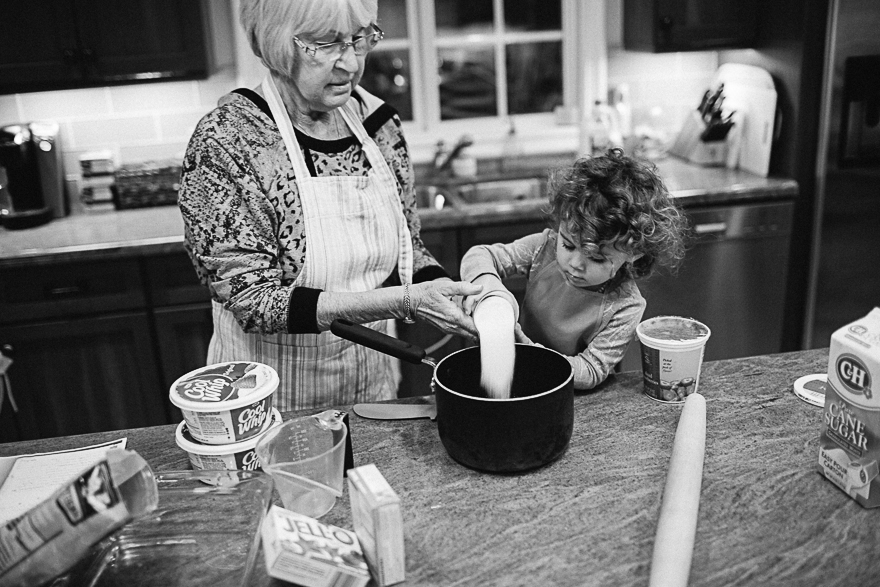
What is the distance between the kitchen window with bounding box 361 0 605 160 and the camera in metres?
3.27

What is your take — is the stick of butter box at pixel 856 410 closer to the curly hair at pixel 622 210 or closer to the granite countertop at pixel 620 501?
the granite countertop at pixel 620 501

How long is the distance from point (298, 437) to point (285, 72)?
70 cm

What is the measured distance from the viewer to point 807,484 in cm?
108

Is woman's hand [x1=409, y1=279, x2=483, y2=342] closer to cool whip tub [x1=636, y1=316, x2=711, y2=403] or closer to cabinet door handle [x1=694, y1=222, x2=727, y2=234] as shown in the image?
cool whip tub [x1=636, y1=316, x2=711, y2=403]

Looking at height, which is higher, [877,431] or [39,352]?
[877,431]

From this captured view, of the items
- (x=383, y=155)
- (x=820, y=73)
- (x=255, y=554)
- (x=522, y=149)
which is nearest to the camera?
(x=255, y=554)

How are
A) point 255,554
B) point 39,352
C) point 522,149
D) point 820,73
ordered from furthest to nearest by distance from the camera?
1. point 522,149
2. point 820,73
3. point 39,352
4. point 255,554

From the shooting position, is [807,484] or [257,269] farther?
[257,269]

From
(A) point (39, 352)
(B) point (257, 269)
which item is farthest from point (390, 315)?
(A) point (39, 352)

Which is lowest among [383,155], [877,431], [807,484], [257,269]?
[807,484]

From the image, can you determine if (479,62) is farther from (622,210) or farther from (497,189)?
(622,210)

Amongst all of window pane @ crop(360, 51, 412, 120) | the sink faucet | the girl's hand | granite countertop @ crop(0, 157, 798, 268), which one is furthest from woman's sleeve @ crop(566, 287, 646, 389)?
window pane @ crop(360, 51, 412, 120)

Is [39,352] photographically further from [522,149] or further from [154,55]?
[522,149]

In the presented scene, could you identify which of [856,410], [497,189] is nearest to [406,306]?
[856,410]
